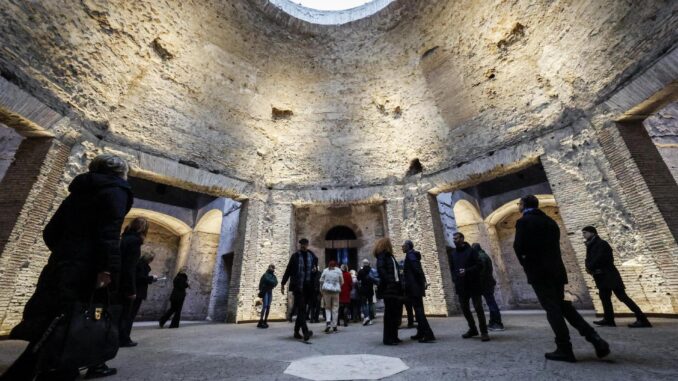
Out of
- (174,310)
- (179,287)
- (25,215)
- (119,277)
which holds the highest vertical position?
(25,215)

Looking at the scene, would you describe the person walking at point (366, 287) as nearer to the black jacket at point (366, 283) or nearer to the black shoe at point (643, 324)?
the black jacket at point (366, 283)

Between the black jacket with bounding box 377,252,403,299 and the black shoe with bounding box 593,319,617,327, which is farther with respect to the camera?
the black shoe with bounding box 593,319,617,327

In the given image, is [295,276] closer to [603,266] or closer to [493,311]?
[493,311]

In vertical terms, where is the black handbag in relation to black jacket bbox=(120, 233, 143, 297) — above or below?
below

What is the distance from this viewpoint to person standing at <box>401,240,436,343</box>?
148 inches

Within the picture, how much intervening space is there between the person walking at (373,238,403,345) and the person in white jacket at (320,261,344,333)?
1239 millimetres

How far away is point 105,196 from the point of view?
6.83ft

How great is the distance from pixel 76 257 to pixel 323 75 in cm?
914

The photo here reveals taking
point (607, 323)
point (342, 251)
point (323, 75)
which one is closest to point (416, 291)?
point (607, 323)

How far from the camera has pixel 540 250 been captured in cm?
270

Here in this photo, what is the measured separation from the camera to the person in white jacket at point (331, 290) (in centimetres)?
492

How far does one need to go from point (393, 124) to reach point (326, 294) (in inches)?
250

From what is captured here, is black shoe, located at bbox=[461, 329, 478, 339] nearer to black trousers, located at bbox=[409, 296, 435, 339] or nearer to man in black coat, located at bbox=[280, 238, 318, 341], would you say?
black trousers, located at bbox=[409, 296, 435, 339]

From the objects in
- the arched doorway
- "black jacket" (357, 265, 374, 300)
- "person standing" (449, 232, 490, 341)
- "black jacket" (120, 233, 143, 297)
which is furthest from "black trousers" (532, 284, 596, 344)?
the arched doorway
